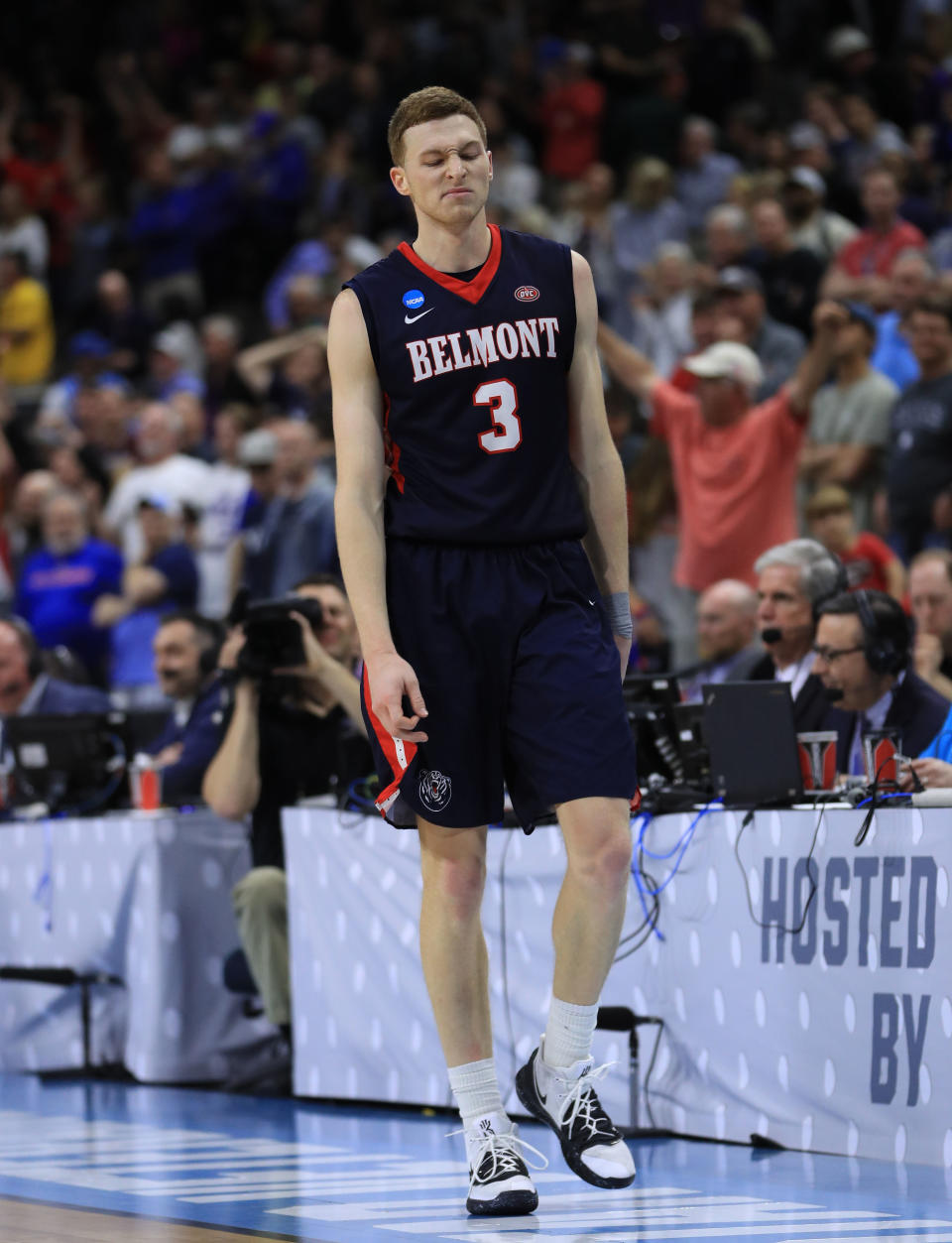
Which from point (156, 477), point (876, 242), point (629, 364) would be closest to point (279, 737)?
point (629, 364)

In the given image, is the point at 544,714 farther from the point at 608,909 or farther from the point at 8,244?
the point at 8,244

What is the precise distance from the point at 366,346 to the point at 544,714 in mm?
799

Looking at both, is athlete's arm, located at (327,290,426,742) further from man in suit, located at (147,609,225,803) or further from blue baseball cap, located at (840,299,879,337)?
blue baseball cap, located at (840,299,879,337)

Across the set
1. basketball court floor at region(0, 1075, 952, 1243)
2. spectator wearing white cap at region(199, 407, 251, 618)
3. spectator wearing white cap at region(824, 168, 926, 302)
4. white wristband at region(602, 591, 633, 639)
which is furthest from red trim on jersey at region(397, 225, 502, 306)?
spectator wearing white cap at region(199, 407, 251, 618)

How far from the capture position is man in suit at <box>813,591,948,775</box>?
561 centimetres

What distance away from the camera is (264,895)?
261 inches

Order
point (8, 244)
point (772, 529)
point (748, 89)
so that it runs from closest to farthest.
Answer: point (772, 529) → point (748, 89) → point (8, 244)

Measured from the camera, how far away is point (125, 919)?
707cm

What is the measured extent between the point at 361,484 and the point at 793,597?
279 cm

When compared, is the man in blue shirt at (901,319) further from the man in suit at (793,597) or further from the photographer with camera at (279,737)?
the photographer with camera at (279,737)

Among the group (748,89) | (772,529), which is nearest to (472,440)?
(772,529)

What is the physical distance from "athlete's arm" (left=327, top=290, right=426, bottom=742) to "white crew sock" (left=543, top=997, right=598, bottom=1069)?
63 centimetres

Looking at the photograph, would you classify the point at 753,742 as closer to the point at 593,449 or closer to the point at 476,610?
the point at 593,449

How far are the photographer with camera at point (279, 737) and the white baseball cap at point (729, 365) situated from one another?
2.09 metres
